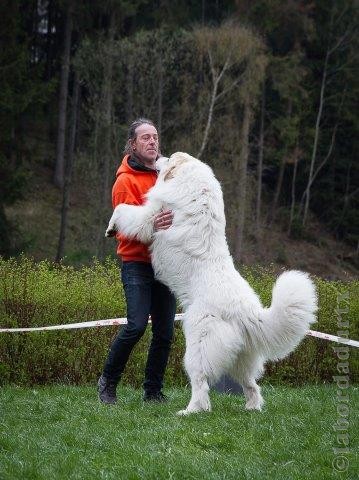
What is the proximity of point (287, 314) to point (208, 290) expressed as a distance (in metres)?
0.58

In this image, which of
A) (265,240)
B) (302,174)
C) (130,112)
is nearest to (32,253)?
(130,112)

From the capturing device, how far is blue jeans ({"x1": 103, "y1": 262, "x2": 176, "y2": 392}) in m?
6.23

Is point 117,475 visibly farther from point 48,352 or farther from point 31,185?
point 31,185

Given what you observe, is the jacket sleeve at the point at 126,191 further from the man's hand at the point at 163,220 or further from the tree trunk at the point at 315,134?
the tree trunk at the point at 315,134

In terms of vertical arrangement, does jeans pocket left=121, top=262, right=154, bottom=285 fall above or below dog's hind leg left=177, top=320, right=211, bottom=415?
above

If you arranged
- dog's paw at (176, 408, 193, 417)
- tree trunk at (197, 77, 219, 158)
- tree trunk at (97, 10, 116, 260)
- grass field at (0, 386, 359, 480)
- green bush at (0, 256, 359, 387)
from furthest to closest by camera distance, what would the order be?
tree trunk at (197, 77, 219, 158) < tree trunk at (97, 10, 116, 260) < green bush at (0, 256, 359, 387) < dog's paw at (176, 408, 193, 417) < grass field at (0, 386, 359, 480)

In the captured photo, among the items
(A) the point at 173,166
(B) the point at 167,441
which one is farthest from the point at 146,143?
(B) the point at 167,441

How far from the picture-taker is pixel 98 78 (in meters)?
27.5

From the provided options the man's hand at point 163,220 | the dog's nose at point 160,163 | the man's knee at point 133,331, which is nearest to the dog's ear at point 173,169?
the dog's nose at point 160,163

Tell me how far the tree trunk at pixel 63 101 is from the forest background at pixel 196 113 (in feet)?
0.18

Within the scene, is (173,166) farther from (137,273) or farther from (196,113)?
(196,113)

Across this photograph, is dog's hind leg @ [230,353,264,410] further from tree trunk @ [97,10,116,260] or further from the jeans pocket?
tree trunk @ [97,10,116,260]

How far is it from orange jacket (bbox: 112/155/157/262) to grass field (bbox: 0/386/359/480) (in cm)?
113

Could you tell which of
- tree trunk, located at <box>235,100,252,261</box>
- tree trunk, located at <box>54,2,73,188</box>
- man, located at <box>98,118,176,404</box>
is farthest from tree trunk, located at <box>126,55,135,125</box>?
man, located at <box>98,118,176,404</box>
